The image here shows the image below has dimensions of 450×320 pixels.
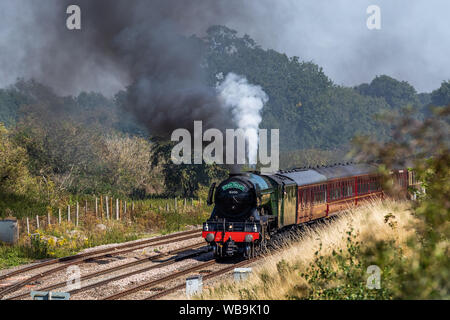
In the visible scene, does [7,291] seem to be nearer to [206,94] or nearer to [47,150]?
[206,94]

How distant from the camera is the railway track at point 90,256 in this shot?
1507 cm

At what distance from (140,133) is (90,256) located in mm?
51562

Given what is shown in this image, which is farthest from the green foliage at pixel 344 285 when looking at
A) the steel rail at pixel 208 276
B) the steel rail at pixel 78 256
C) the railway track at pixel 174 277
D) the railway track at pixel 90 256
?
the steel rail at pixel 78 256

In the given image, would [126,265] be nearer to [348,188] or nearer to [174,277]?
[174,277]

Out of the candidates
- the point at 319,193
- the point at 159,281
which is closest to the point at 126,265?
the point at 159,281

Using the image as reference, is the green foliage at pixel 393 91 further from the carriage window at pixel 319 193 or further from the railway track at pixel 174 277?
the railway track at pixel 174 277

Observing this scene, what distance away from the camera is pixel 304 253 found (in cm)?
1330

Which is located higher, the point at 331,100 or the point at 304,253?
the point at 331,100

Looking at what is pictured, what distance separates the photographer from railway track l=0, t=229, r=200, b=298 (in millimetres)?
15070

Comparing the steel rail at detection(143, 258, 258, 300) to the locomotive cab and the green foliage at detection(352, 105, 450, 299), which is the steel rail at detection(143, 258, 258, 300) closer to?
the locomotive cab

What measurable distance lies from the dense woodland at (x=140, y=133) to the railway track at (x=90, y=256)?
5255 millimetres

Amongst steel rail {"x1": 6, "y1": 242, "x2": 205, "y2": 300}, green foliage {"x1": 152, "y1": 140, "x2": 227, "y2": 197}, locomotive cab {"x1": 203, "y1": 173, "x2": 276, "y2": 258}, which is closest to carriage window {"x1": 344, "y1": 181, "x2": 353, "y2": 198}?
steel rail {"x1": 6, "y1": 242, "x2": 205, "y2": 300}
